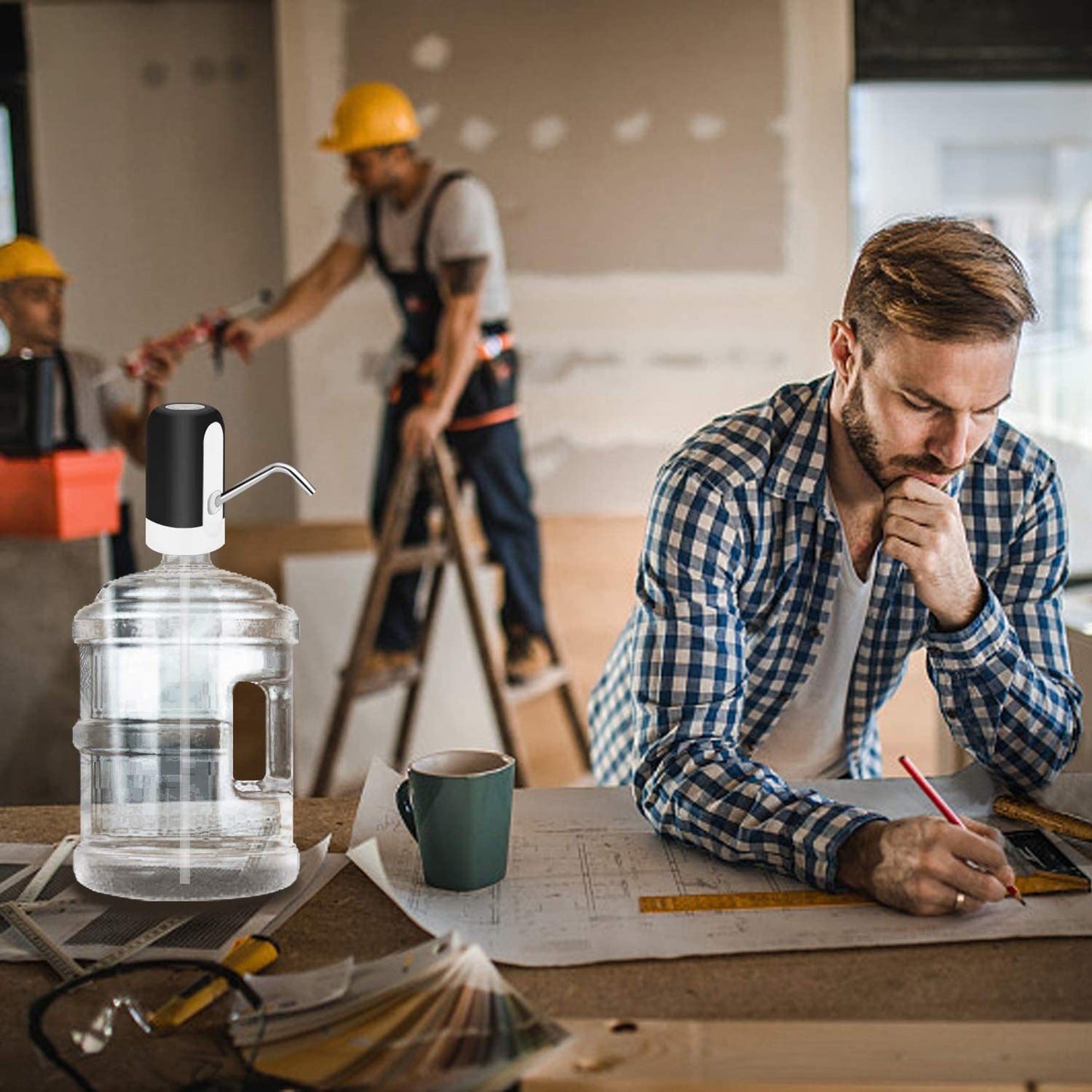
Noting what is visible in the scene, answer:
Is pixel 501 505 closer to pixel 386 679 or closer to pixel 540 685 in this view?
pixel 540 685

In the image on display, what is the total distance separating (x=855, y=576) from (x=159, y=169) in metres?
2.85

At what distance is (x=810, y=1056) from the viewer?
779 millimetres

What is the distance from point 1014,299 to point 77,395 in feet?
8.24

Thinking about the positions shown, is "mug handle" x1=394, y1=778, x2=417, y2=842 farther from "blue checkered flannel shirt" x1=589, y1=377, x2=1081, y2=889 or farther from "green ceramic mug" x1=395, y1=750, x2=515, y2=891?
"blue checkered flannel shirt" x1=589, y1=377, x2=1081, y2=889

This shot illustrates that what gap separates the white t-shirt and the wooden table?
1.84ft

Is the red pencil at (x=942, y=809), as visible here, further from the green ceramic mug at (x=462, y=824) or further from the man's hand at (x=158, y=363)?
the man's hand at (x=158, y=363)

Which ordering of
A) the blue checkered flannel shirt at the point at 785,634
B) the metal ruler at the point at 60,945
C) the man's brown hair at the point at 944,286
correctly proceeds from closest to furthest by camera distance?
the metal ruler at the point at 60,945 < the blue checkered flannel shirt at the point at 785,634 < the man's brown hair at the point at 944,286

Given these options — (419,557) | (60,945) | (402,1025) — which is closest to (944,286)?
(402,1025)

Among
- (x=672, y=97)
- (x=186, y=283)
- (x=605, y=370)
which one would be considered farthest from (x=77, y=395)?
(x=672, y=97)

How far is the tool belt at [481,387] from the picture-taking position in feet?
11.5

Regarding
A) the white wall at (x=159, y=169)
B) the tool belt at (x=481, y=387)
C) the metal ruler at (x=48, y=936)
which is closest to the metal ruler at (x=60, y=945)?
the metal ruler at (x=48, y=936)

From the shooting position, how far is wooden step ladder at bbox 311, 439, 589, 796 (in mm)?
3113

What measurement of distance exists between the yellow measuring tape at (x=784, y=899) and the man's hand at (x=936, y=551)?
Answer: 335 millimetres

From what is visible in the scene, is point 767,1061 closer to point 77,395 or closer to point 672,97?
point 77,395
